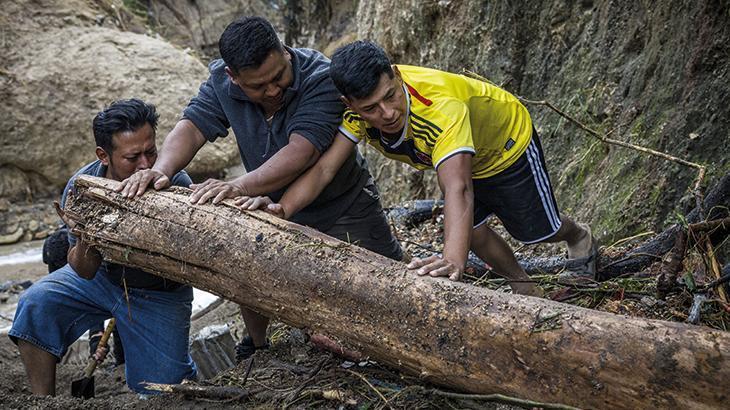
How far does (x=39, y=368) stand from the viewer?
3.54 metres

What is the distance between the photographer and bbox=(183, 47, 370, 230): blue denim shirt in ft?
10.9

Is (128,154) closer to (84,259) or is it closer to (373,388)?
(84,259)

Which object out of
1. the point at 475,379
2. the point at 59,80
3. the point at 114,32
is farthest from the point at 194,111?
the point at 114,32

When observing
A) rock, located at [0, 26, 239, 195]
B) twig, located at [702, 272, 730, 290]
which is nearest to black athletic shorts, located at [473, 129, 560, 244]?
twig, located at [702, 272, 730, 290]

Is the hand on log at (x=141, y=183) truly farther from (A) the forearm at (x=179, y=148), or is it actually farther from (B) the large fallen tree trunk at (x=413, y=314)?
(A) the forearm at (x=179, y=148)

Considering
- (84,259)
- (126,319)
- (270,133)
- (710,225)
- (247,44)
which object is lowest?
(126,319)

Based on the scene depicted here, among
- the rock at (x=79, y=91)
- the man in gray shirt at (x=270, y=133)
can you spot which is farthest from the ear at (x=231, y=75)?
the rock at (x=79, y=91)

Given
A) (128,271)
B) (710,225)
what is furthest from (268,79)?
(710,225)

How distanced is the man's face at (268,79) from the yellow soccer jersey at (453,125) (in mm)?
330

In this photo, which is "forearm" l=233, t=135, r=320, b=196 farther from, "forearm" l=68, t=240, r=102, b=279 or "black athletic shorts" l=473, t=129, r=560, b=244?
"black athletic shorts" l=473, t=129, r=560, b=244

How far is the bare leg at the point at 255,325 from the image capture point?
3670mm

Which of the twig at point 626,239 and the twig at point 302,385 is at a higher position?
the twig at point 302,385

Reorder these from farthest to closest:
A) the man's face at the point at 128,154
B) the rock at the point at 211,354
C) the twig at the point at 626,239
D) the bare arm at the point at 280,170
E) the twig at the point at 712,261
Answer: the rock at the point at 211,354 < the twig at the point at 626,239 < the man's face at the point at 128,154 < the bare arm at the point at 280,170 < the twig at the point at 712,261

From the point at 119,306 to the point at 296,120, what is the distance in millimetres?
1347
